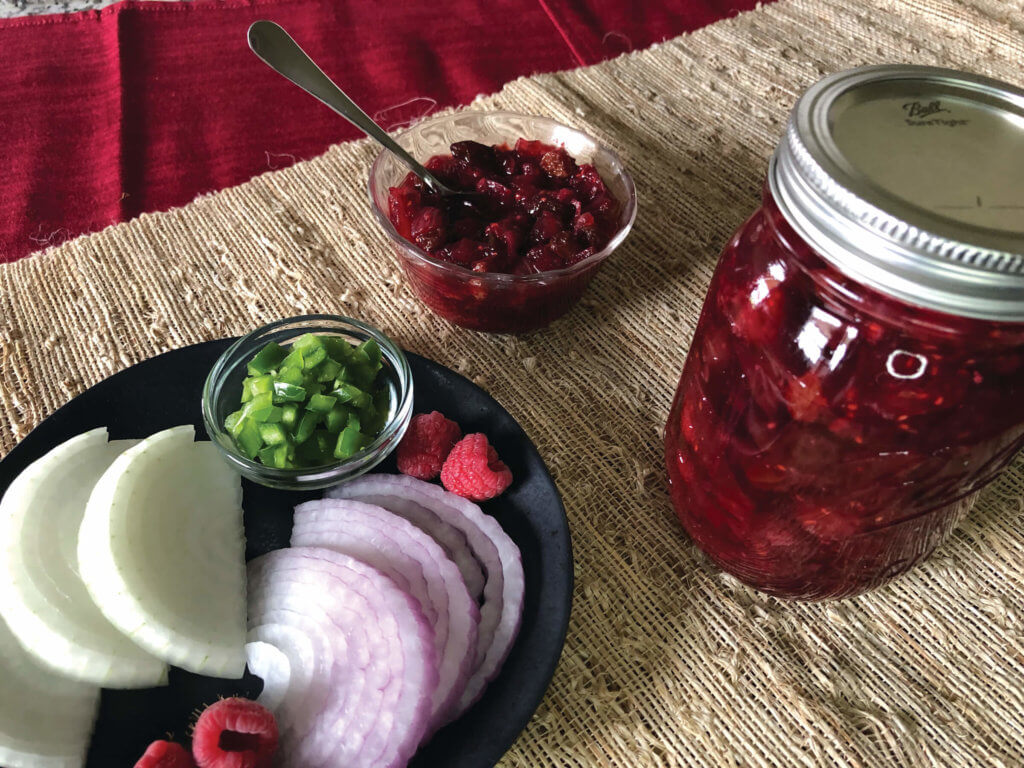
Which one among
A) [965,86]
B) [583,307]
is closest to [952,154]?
[965,86]

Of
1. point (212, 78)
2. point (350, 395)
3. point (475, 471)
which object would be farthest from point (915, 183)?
point (212, 78)

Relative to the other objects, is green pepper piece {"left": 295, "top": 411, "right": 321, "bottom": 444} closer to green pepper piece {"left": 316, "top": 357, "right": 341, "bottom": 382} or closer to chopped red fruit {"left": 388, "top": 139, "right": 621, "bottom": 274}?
green pepper piece {"left": 316, "top": 357, "right": 341, "bottom": 382}

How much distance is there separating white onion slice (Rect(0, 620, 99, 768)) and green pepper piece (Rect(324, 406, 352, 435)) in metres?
0.44

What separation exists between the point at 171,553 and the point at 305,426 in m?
0.24

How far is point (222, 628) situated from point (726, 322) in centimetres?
73

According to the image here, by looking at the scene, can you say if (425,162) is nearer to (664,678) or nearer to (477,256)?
(477,256)

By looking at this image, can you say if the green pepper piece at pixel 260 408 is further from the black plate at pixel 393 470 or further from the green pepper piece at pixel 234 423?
the black plate at pixel 393 470

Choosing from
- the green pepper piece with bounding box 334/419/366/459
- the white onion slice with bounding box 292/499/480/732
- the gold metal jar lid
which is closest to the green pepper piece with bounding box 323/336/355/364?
the green pepper piece with bounding box 334/419/366/459

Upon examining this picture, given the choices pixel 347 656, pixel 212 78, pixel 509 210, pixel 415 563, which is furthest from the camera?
pixel 212 78

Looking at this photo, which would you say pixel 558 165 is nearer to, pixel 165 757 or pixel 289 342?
pixel 289 342

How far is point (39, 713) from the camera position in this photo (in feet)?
2.86

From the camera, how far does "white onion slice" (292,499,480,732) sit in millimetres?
929

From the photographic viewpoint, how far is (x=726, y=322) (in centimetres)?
88

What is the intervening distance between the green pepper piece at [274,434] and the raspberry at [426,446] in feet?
0.58
